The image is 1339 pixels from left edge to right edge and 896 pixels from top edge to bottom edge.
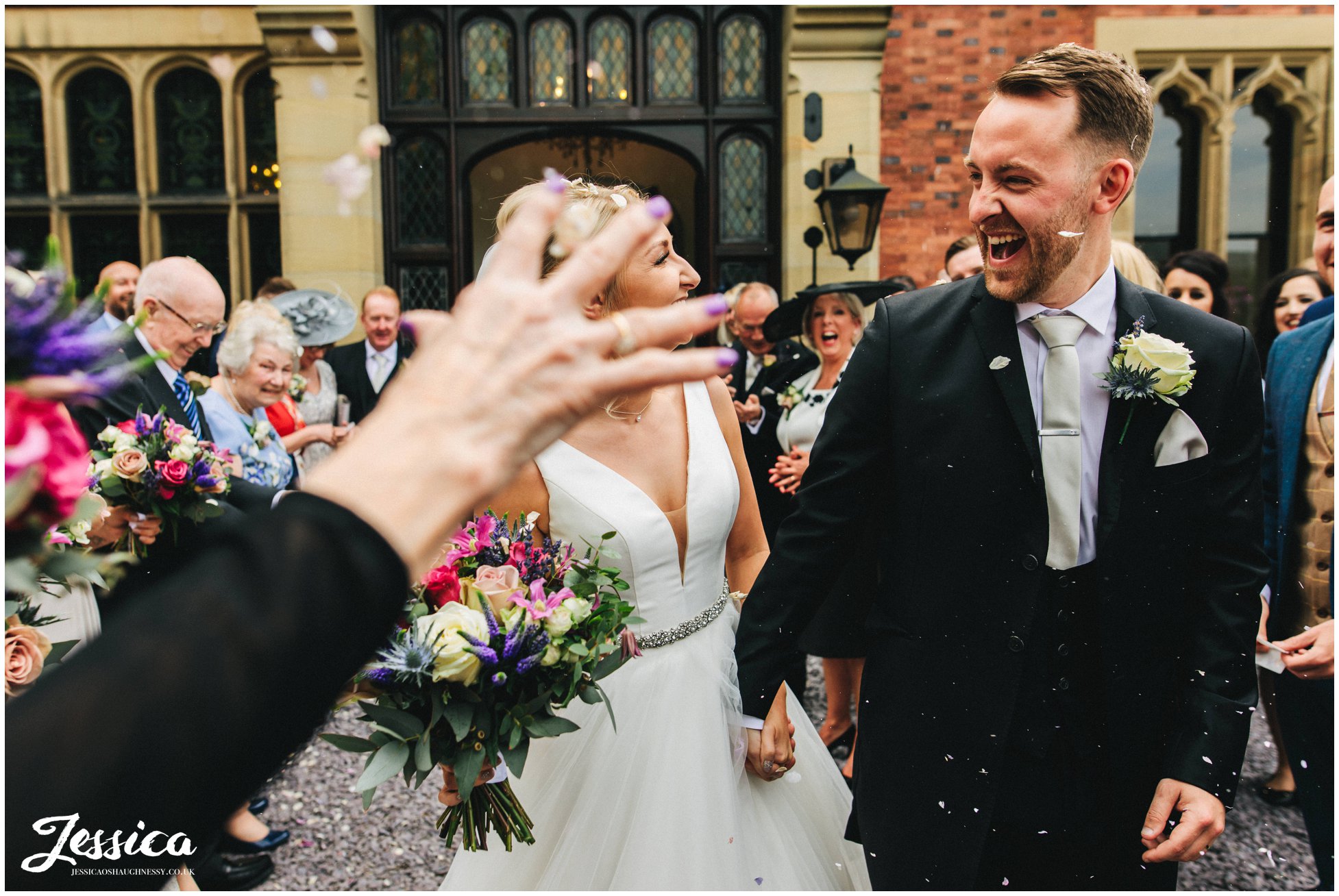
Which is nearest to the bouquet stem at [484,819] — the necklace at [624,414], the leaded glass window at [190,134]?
the necklace at [624,414]

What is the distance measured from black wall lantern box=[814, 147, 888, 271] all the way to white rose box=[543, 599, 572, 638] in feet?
17.6

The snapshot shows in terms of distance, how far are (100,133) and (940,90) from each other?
752cm

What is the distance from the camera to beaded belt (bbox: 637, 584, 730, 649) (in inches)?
86.9

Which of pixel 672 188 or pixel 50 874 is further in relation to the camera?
pixel 672 188

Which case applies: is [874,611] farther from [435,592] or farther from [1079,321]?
[435,592]

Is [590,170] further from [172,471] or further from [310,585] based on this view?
[310,585]

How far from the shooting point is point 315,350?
5848 millimetres

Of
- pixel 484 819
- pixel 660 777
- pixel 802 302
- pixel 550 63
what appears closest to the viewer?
pixel 484 819

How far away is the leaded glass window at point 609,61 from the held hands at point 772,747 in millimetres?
6775

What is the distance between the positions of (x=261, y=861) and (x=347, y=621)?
331 centimetres

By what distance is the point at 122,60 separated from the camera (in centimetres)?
745

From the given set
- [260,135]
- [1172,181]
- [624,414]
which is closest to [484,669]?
[624,414]

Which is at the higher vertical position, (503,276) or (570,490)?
(503,276)

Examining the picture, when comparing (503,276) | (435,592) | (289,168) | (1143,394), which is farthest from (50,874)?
(289,168)
